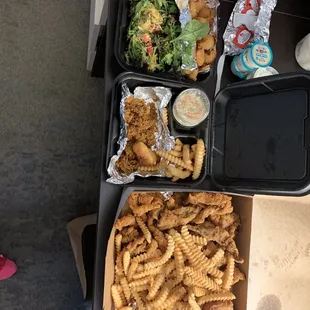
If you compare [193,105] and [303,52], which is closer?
[193,105]

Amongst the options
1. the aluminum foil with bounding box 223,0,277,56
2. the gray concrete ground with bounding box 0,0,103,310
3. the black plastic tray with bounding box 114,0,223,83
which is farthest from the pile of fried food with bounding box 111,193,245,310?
the gray concrete ground with bounding box 0,0,103,310

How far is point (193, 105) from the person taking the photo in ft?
2.80

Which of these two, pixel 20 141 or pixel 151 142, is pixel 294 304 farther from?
pixel 20 141

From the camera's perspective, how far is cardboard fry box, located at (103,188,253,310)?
857mm

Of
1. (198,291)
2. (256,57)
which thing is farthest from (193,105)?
(198,291)

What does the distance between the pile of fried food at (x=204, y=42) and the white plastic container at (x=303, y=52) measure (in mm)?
245

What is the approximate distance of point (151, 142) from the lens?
86cm

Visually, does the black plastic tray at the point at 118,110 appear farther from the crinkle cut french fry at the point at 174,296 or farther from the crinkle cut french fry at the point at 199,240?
the crinkle cut french fry at the point at 174,296

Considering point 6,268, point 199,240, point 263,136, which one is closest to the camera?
point 263,136

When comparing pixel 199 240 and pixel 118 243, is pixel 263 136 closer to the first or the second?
pixel 199 240

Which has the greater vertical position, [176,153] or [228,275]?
[176,153]

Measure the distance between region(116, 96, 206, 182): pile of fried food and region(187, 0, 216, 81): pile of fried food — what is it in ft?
0.49

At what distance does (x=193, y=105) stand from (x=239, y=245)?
354mm

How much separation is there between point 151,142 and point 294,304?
508mm
